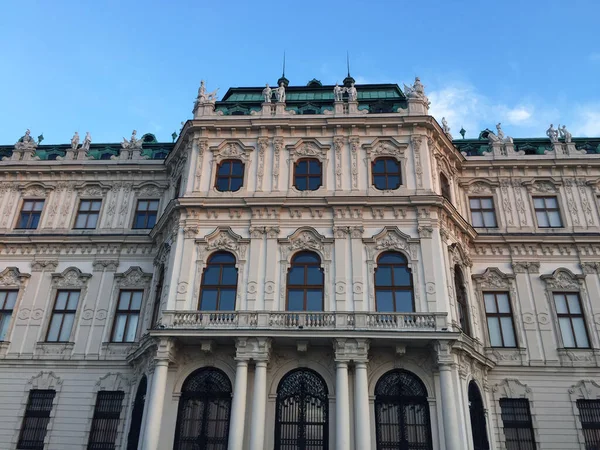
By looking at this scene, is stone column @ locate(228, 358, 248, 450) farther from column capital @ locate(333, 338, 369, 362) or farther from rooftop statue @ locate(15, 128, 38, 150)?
rooftop statue @ locate(15, 128, 38, 150)

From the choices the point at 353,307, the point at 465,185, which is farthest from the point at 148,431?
the point at 465,185

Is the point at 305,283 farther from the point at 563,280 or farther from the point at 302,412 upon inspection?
the point at 563,280

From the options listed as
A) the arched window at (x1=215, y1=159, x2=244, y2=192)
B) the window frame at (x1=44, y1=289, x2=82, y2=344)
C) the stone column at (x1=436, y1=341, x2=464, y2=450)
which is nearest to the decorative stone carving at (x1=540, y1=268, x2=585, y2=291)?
the stone column at (x1=436, y1=341, x2=464, y2=450)

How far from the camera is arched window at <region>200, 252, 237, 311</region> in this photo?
67.6 feet

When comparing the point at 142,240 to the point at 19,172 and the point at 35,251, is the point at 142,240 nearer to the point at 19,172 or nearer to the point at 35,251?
the point at 35,251

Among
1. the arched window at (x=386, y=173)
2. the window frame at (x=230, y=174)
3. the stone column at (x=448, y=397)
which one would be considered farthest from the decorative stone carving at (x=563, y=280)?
the window frame at (x=230, y=174)

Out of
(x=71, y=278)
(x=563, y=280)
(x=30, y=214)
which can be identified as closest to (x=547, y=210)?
(x=563, y=280)

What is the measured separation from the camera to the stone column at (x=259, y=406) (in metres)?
17.6

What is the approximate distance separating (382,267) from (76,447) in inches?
563

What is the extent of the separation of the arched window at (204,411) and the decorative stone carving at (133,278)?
647cm

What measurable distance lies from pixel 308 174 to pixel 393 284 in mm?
6245

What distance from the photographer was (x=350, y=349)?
61.5 feet

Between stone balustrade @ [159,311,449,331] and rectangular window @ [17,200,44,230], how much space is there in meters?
12.0

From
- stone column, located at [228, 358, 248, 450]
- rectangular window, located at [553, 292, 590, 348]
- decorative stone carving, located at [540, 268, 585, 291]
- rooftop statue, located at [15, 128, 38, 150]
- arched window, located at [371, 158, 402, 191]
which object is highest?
rooftop statue, located at [15, 128, 38, 150]
